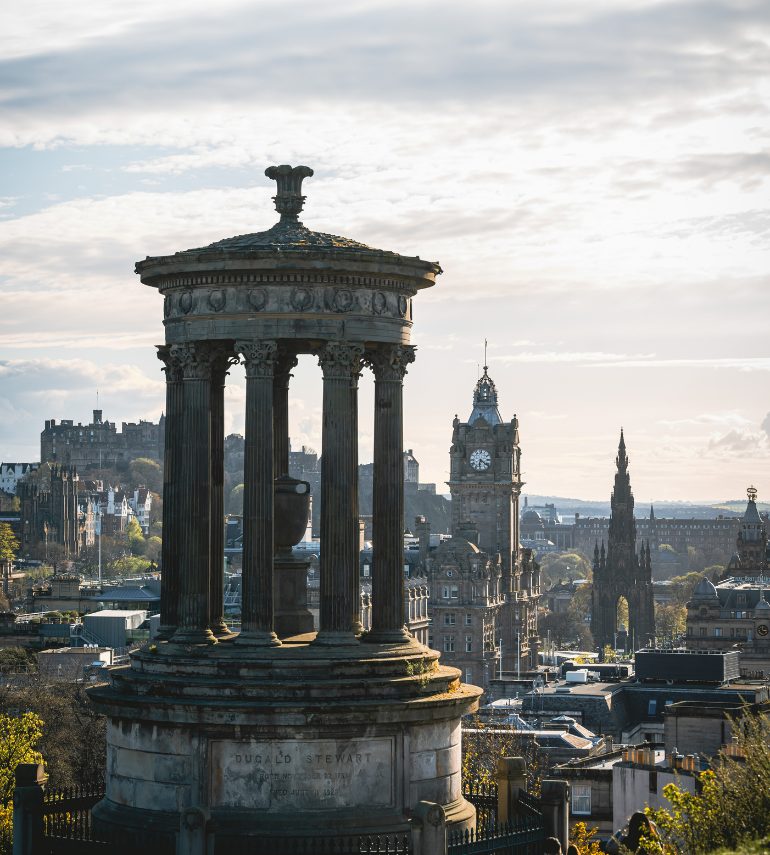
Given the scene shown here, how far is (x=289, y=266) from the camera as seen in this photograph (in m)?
38.2

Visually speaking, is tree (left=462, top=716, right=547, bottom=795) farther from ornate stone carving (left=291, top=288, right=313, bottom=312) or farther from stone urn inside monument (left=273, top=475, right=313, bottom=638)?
ornate stone carving (left=291, top=288, right=313, bottom=312)

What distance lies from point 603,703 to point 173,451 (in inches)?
4074

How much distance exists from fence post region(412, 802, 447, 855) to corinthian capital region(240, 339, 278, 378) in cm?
740

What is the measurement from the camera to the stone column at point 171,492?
39375 millimetres

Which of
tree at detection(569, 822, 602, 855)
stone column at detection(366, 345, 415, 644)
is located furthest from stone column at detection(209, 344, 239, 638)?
tree at detection(569, 822, 602, 855)

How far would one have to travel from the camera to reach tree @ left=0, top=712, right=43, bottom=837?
5285cm

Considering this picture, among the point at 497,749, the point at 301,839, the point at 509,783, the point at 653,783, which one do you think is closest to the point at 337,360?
the point at 301,839

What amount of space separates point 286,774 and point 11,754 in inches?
1185

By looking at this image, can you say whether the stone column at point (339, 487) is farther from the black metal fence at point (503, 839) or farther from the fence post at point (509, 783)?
the fence post at point (509, 783)

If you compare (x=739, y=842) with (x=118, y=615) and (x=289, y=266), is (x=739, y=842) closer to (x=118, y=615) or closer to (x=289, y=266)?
(x=289, y=266)

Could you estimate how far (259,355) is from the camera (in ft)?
125

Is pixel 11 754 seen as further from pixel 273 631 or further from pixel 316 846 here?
pixel 316 846

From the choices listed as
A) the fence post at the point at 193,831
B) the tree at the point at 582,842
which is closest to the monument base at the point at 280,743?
the fence post at the point at 193,831

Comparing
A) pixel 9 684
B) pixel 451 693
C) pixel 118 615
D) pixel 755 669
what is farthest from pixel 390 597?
pixel 755 669
